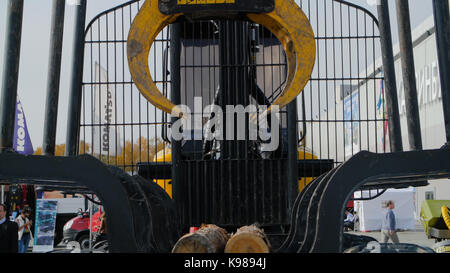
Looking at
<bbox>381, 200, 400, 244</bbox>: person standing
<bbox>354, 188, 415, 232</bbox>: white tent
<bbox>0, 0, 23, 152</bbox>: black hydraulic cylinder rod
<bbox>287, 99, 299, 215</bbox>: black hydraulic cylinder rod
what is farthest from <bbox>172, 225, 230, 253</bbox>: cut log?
<bbox>354, 188, 415, 232</bbox>: white tent

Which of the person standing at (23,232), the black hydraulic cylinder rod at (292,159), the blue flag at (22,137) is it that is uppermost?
the blue flag at (22,137)

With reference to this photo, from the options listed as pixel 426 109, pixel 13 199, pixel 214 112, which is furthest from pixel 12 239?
pixel 426 109

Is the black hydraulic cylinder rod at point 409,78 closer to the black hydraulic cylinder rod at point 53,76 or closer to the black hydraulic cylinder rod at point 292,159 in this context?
the black hydraulic cylinder rod at point 292,159

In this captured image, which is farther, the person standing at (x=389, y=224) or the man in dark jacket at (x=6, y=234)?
the person standing at (x=389, y=224)

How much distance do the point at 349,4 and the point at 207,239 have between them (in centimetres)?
327

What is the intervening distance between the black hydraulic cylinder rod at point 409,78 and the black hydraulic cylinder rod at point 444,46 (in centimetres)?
61

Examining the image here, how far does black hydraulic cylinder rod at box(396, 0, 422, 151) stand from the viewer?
15.5 ft

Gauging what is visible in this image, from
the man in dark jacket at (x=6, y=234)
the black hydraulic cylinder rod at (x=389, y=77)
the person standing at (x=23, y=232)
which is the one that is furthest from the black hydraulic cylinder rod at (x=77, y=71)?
the person standing at (x=23, y=232)

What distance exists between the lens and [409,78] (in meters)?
4.85

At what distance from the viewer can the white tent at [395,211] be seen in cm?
2305

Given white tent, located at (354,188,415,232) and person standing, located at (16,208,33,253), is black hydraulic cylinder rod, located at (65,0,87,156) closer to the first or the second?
person standing, located at (16,208,33,253)

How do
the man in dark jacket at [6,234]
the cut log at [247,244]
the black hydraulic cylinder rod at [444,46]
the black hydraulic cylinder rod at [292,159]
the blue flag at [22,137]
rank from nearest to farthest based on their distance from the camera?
the cut log at [247,244] < the black hydraulic cylinder rod at [444,46] < the black hydraulic cylinder rod at [292,159] < the man in dark jacket at [6,234] < the blue flag at [22,137]

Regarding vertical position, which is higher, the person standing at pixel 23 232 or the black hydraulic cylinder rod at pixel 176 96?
the black hydraulic cylinder rod at pixel 176 96

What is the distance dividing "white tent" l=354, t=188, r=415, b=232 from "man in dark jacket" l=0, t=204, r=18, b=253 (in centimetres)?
1619
